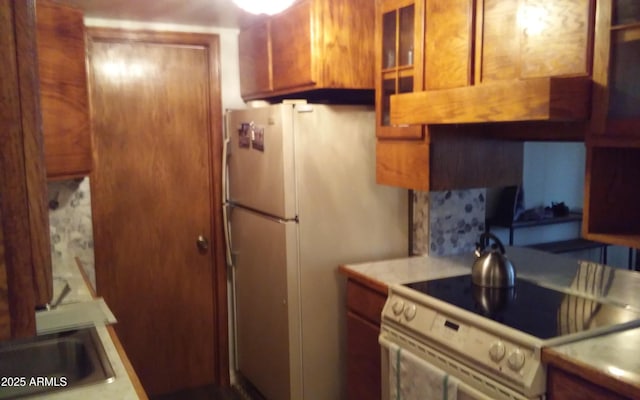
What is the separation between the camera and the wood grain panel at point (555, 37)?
67.0 inches

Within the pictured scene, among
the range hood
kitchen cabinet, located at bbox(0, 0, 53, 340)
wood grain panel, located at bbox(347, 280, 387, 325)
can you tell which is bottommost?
wood grain panel, located at bbox(347, 280, 387, 325)

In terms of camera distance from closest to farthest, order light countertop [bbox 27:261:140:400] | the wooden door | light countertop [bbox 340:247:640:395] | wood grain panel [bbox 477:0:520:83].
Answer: light countertop [bbox 27:261:140:400], light countertop [bbox 340:247:640:395], wood grain panel [bbox 477:0:520:83], the wooden door

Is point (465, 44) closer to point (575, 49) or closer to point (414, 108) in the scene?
point (414, 108)

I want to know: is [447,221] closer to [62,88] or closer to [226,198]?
[226,198]

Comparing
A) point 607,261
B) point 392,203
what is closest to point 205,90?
point 392,203

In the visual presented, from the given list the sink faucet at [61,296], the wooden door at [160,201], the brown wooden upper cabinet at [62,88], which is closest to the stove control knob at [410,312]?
the sink faucet at [61,296]

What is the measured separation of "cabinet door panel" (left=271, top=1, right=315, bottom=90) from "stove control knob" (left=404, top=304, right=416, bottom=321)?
113 centimetres

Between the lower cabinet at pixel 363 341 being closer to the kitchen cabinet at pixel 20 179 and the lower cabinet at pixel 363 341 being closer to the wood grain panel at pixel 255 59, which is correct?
the wood grain panel at pixel 255 59

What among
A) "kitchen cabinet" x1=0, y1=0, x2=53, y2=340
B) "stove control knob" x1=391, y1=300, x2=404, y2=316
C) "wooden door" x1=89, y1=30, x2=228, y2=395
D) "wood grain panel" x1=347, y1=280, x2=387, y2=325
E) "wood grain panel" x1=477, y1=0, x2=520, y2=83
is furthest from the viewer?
"wooden door" x1=89, y1=30, x2=228, y2=395

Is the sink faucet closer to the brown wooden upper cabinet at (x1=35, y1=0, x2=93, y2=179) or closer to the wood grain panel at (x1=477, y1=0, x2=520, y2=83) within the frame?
the brown wooden upper cabinet at (x1=35, y1=0, x2=93, y2=179)

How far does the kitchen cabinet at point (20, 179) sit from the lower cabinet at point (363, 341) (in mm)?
2011

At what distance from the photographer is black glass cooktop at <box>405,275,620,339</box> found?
1.80 metres

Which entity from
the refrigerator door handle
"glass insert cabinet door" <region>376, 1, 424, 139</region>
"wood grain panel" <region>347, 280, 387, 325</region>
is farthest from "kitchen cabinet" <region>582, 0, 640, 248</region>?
the refrigerator door handle

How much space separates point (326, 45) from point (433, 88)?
60 cm
